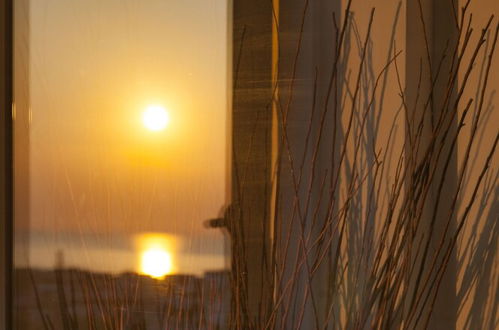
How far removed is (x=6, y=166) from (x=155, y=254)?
0.45 metres

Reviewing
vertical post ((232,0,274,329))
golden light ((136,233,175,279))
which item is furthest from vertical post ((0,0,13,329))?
vertical post ((232,0,274,329))

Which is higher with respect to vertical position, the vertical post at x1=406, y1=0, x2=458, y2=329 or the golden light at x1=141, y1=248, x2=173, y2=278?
the vertical post at x1=406, y1=0, x2=458, y2=329

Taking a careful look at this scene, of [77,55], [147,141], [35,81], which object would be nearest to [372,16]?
[147,141]

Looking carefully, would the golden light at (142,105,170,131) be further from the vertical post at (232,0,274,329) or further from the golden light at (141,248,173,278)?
the golden light at (141,248,173,278)

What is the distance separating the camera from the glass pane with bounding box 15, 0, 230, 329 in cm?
175

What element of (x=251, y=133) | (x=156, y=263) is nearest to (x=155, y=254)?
(x=156, y=263)

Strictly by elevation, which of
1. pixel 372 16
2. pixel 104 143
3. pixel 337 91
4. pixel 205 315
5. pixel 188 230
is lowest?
pixel 205 315

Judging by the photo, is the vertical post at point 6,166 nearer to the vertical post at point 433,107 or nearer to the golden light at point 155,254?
the golden light at point 155,254

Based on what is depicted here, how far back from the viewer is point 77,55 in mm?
1809

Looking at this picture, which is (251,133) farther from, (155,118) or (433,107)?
(433,107)

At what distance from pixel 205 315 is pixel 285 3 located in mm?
748

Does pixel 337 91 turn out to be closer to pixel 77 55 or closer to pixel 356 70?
pixel 356 70

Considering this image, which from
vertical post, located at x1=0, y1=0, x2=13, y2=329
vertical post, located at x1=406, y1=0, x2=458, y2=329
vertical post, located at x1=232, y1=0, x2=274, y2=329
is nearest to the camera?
vertical post, located at x1=406, y1=0, x2=458, y2=329

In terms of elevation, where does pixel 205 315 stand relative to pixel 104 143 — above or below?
below
